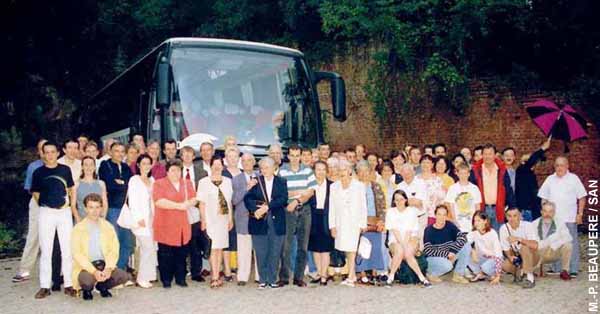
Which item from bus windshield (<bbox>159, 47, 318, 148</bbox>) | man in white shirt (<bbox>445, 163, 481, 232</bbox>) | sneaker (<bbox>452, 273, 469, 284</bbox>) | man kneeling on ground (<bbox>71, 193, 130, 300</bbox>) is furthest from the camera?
bus windshield (<bbox>159, 47, 318, 148</bbox>)

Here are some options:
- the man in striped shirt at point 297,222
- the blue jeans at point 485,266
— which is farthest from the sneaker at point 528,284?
the man in striped shirt at point 297,222

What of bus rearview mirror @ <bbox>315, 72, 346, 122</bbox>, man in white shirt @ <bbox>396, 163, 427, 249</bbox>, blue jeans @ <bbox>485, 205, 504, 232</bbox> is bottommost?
blue jeans @ <bbox>485, 205, 504, 232</bbox>

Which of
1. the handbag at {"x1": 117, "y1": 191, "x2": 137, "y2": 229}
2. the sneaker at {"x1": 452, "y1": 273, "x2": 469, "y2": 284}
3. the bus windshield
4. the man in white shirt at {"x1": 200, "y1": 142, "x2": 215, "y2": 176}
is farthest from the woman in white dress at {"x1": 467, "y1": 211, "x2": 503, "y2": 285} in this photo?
the handbag at {"x1": 117, "y1": 191, "x2": 137, "y2": 229}

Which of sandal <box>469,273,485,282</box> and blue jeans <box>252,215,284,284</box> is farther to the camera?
Result: sandal <box>469,273,485,282</box>

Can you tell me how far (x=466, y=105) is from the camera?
16.2m

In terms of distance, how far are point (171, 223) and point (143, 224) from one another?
0.40 m

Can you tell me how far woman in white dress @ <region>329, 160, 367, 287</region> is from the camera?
8219 millimetres

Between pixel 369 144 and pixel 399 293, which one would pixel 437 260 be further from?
pixel 369 144

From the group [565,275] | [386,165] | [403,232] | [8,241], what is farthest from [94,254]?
[8,241]

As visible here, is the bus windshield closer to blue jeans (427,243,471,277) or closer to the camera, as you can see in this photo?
blue jeans (427,243,471,277)

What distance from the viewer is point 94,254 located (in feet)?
24.6

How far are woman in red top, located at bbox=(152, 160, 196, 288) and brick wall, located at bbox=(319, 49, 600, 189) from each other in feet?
31.9

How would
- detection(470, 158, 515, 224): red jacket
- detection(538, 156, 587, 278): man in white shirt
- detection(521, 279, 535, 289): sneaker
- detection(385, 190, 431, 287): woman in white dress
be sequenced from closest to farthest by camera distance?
detection(521, 279, 535, 289): sneaker, detection(385, 190, 431, 287): woman in white dress, detection(538, 156, 587, 278): man in white shirt, detection(470, 158, 515, 224): red jacket
